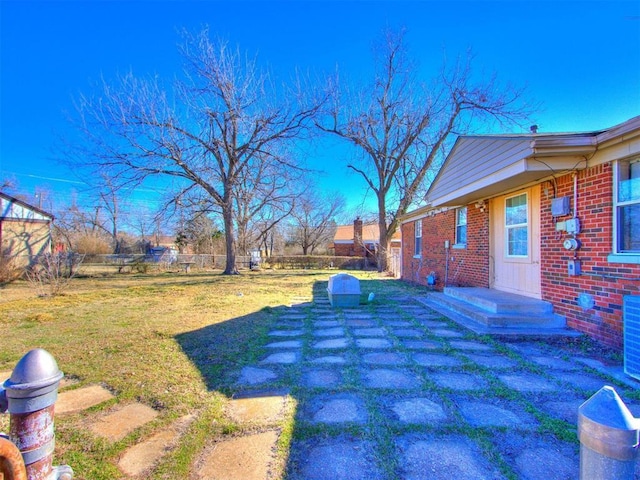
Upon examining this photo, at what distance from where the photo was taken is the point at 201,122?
46.3ft

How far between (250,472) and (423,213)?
1019 centimetres

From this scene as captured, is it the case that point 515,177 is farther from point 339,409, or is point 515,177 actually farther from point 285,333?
point 339,409

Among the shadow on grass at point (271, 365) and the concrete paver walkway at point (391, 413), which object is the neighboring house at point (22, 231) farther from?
the concrete paver walkway at point (391, 413)

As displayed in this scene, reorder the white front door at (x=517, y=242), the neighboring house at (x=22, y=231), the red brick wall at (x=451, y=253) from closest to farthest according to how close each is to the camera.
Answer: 1. the white front door at (x=517, y=242)
2. the red brick wall at (x=451, y=253)
3. the neighboring house at (x=22, y=231)

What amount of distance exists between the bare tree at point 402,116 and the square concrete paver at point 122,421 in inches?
643

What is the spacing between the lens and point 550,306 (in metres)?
5.16

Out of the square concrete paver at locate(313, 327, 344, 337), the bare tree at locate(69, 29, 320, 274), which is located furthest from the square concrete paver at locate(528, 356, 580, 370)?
the bare tree at locate(69, 29, 320, 274)

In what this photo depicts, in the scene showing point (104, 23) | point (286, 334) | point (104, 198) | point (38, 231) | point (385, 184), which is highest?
point (104, 23)

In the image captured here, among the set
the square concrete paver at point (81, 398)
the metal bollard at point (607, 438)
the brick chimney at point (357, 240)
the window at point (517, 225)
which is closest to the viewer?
the metal bollard at point (607, 438)

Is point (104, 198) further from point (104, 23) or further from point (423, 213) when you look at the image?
point (423, 213)

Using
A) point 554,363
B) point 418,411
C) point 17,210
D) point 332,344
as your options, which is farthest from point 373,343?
point 17,210

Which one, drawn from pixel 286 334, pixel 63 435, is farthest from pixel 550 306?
pixel 63 435

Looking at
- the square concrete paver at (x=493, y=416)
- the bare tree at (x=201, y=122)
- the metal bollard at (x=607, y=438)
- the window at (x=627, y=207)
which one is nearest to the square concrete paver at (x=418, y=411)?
the square concrete paver at (x=493, y=416)

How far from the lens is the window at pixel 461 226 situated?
849 cm
